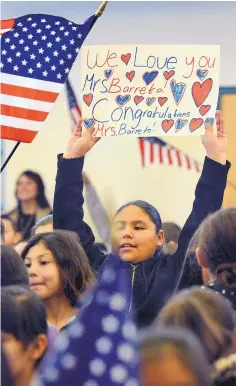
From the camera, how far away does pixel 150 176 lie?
20.5 feet

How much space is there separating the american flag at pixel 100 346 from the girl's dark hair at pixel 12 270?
1252 millimetres

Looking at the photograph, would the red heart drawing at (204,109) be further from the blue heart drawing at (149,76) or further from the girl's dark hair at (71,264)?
the girl's dark hair at (71,264)

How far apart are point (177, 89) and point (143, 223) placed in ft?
1.70

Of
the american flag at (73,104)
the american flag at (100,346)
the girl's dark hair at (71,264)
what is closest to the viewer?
the american flag at (100,346)

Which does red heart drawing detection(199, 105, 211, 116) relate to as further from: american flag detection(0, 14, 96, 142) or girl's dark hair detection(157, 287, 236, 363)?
girl's dark hair detection(157, 287, 236, 363)

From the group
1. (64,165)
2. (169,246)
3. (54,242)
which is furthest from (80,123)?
(169,246)

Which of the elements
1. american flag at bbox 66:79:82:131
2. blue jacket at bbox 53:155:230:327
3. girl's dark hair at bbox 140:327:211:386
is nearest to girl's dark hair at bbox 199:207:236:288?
blue jacket at bbox 53:155:230:327

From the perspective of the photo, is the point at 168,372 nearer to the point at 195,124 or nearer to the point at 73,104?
the point at 195,124

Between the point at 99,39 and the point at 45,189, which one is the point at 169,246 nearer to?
the point at 45,189

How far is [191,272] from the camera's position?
9.12 feet

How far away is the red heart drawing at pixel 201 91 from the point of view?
11.2 ft

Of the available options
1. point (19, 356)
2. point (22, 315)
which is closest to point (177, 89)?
point (22, 315)

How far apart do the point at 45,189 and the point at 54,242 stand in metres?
2.89

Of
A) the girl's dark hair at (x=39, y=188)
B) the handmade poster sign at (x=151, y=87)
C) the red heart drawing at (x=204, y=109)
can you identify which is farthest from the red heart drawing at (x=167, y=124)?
the girl's dark hair at (x=39, y=188)
